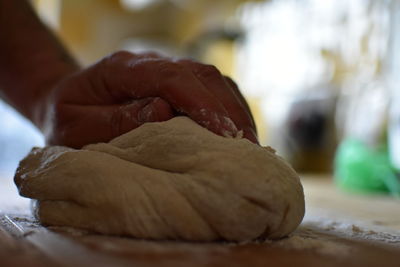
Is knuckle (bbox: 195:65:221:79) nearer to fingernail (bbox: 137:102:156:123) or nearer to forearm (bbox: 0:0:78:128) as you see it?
fingernail (bbox: 137:102:156:123)

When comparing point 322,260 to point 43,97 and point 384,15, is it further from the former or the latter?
point 384,15

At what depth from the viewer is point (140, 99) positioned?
2.59ft

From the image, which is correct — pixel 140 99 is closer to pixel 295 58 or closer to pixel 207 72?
pixel 207 72

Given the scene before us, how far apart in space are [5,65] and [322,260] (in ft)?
3.37

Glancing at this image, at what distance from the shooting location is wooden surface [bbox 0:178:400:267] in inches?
20.0

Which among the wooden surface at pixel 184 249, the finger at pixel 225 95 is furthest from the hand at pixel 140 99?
the wooden surface at pixel 184 249

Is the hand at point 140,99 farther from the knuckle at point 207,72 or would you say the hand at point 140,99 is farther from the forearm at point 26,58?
the forearm at point 26,58

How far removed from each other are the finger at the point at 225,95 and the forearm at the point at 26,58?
48 centimetres

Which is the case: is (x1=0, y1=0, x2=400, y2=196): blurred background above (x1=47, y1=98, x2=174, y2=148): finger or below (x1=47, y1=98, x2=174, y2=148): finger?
above

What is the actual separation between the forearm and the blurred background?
1.14ft

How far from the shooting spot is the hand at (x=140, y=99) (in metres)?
0.72


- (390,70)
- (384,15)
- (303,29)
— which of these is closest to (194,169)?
(390,70)

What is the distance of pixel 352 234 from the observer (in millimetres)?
801

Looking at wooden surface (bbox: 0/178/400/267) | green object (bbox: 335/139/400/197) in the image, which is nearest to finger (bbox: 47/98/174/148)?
wooden surface (bbox: 0/178/400/267)
